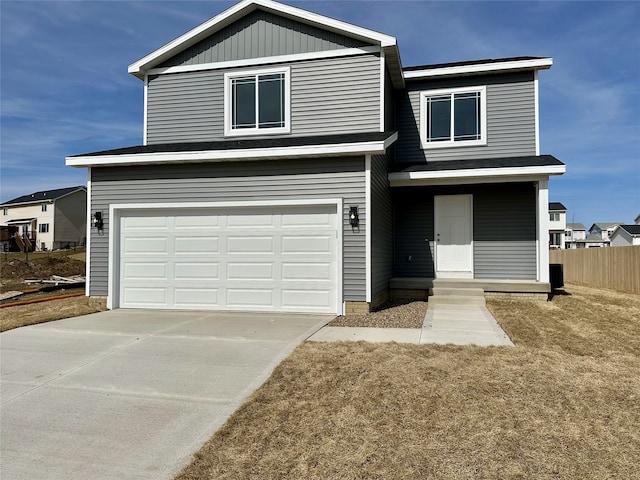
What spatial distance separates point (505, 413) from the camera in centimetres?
384

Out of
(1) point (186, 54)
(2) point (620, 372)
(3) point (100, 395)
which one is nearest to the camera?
(3) point (100, 395)

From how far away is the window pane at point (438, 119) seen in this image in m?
12.4

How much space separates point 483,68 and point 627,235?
150 ft

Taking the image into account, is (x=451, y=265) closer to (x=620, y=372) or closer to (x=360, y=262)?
(x=360, y=262)

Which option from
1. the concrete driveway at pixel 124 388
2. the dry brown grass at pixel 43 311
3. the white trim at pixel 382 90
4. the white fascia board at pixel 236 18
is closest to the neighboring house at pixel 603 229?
the white trim at pixel 382 90

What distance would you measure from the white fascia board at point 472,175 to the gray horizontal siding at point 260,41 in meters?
3.47

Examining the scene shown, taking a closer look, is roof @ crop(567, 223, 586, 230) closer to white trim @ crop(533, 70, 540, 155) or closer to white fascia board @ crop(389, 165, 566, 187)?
white trim @ crop(533, 70, 540, 155)

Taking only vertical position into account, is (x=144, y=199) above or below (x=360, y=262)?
above

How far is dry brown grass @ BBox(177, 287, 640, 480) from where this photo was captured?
308 centimetres

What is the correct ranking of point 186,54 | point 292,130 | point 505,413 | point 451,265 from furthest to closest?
point 451,265, point 186,54, point 292,130, point 505,413

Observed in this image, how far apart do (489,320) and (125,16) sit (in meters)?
11.8

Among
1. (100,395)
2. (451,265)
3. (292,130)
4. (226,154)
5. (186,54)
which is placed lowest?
(100,395)

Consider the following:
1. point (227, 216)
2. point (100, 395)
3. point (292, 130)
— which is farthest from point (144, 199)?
point (100, 395)

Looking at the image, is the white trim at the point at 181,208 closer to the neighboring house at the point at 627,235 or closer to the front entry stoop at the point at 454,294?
the front entry stoop at the point at 454,294
